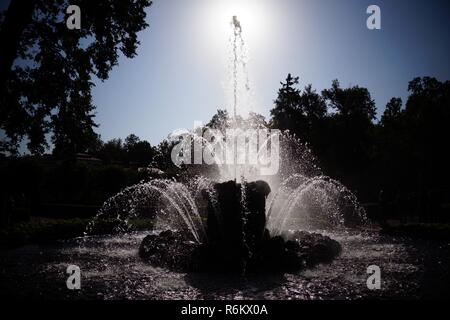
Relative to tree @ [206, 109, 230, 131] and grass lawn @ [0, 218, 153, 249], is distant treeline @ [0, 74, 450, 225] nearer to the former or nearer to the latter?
tree @ [206, 109, 230, 131]

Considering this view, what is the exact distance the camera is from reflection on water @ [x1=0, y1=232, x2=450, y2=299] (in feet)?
21.5

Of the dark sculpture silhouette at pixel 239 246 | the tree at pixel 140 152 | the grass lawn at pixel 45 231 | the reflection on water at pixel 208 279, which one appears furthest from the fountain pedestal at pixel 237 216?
the tree at pixel 140 152

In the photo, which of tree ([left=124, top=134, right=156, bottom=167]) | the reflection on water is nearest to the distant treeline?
the reflection on water

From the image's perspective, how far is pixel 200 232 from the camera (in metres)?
13.2

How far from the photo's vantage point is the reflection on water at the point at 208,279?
6547mm

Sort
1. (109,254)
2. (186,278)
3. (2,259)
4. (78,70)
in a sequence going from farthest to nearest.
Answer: (78,70) < (109,254) < (2,259) < (186,278)

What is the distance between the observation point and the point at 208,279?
7926 millimetres

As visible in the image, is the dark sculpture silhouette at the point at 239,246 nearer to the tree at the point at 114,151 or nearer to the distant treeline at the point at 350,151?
the distant treeline at the point at 350,151

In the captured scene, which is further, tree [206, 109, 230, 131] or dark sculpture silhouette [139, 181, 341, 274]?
tree [206, 109, 230, 131]

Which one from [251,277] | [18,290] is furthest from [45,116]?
[251,277]

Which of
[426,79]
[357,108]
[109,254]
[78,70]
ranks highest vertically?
[426,79]

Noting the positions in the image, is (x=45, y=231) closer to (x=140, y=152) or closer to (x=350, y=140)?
(x=350, y=140)
